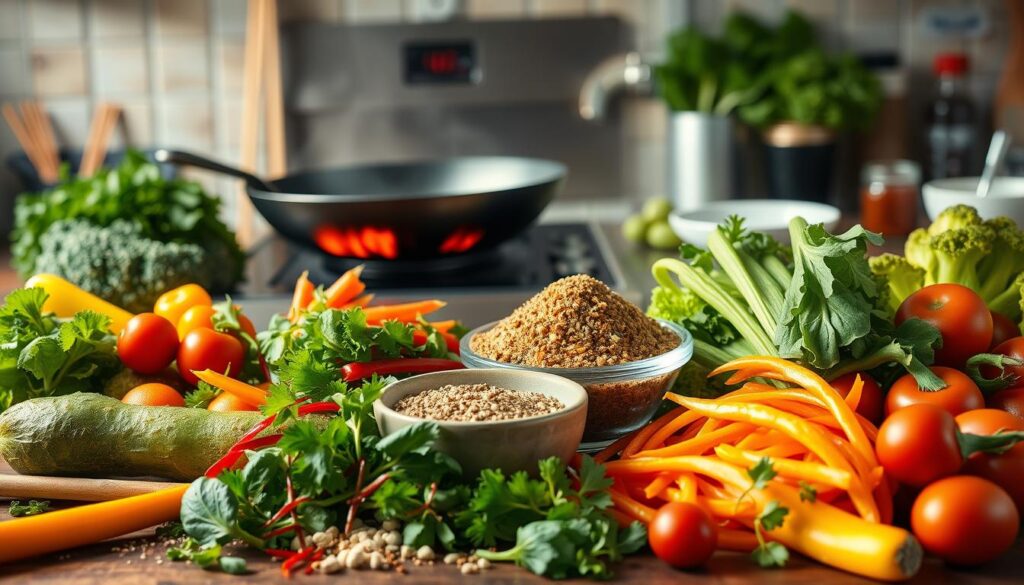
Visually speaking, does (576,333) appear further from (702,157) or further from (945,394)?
(702,157)

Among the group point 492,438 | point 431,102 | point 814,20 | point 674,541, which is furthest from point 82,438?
point 814,20

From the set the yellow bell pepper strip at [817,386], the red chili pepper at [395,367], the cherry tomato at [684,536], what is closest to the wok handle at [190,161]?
the red chili pepper at [395,367]

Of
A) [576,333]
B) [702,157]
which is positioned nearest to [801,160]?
[702,157]

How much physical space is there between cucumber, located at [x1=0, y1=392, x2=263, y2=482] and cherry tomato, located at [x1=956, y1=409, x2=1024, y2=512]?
26.3 inches

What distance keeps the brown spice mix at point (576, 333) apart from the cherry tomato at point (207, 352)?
294 mm

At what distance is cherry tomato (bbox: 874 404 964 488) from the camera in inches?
36.7

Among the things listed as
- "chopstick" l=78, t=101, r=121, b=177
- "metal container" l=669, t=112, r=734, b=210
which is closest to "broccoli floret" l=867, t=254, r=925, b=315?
"metal container" l=669, t=112, r=734, b=210

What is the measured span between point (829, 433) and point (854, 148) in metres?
2.31

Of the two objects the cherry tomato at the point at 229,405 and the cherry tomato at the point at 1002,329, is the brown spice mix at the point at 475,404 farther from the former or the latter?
the cherry tomato at the point at 1002,329

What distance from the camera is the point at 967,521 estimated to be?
2.94ft

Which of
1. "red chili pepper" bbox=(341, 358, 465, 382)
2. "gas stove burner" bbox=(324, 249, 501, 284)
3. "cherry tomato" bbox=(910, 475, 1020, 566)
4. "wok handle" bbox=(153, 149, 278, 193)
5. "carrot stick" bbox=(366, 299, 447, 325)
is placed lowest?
"cherry tomato" bbox=(910, 475, 1020, 566)

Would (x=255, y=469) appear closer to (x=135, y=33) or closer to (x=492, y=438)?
(x=492, y=438)

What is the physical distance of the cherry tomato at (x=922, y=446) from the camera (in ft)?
3.06

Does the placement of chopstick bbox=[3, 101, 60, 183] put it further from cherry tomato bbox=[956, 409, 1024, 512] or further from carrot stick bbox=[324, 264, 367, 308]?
cherry tomato bbox=[956, 409, 1024, 512]
